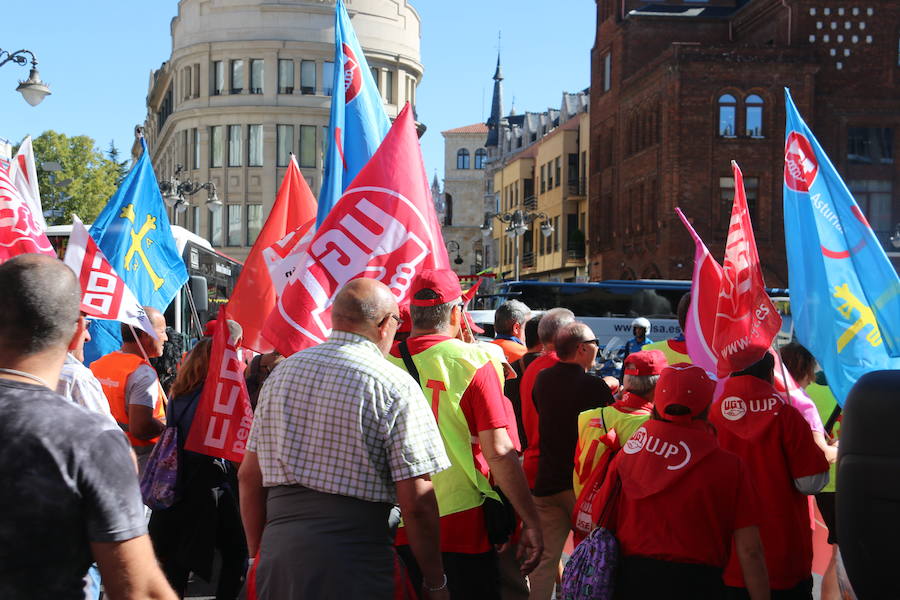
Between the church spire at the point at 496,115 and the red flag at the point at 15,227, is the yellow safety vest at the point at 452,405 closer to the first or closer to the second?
the red flag at the point at 15,227

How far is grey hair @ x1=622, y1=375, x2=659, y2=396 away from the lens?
5316 millimetres

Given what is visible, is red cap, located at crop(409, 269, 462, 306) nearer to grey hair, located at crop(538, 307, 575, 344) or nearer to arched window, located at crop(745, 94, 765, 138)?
grey hair, located at crop(538, 307, 575, 344)

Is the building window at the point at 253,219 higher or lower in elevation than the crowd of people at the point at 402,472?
higher

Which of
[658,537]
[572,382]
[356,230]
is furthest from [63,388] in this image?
[572,382]

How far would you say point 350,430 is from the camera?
370 centimetres

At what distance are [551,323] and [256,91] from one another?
187ft

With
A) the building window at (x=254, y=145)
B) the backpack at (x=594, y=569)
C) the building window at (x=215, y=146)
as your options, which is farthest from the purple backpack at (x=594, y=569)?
the building window at (x=215, y=146)

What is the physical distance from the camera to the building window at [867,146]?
4447 centimetres

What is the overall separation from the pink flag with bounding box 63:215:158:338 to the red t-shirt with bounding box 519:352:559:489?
2.28m

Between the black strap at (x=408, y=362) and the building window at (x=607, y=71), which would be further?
the building window at (x=607, y=71)

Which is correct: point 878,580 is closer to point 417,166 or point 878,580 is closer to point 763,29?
point 417,166

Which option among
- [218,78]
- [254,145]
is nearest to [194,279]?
[254,145]

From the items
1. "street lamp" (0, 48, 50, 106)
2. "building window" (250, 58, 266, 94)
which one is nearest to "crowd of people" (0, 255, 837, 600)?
"street lamp" (0, 48, 50, 106)

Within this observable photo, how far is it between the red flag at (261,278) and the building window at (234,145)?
5555cm
